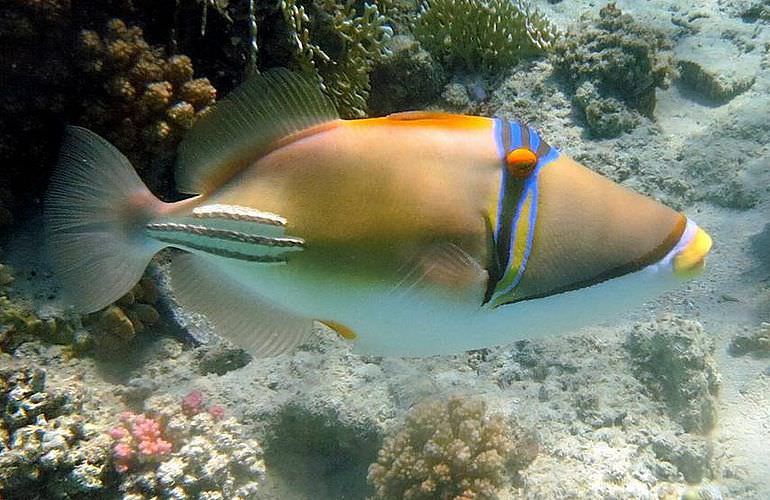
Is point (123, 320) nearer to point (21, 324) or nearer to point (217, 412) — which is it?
point (21, 324)

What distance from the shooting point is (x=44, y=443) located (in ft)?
9.49

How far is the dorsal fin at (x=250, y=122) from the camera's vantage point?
1420 mm

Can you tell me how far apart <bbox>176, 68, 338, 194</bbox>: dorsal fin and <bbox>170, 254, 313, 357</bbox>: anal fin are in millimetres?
230

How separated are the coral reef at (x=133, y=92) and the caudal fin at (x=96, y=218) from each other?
223 cm

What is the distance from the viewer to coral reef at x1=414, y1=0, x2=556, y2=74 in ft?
18.2

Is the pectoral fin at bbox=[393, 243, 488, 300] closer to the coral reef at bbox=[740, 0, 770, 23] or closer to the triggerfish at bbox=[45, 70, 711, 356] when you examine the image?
the triggerfish at bbox=[45, 70, 711, 356]

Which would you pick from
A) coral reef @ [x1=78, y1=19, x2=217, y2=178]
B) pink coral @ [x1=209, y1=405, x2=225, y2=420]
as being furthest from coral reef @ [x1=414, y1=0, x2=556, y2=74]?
pink coral @ [x1=209, y1=405, x2=225, y2=420]

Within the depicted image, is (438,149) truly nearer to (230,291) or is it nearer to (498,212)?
(498,212)

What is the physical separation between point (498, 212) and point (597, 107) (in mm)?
4393

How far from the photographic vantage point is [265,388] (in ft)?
11.7

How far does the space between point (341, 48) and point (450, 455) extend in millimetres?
3451

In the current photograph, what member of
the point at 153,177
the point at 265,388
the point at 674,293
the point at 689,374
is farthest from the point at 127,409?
the point at 674,293

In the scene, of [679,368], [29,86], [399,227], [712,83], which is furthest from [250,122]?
[712,83]

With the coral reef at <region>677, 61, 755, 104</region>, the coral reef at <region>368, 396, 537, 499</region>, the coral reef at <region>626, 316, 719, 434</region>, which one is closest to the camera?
the coral reef at <region>368, 396, 537, 499</region>
